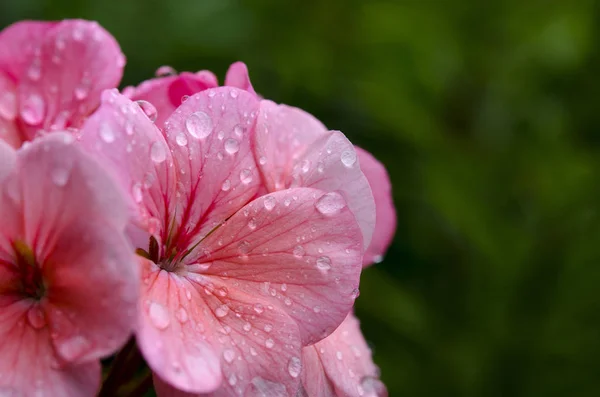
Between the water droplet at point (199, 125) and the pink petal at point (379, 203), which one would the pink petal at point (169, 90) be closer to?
the water droplet at point (199, 125)

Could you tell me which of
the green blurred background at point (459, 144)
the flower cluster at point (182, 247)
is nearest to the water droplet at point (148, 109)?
the flower cluster at point (182, 247)

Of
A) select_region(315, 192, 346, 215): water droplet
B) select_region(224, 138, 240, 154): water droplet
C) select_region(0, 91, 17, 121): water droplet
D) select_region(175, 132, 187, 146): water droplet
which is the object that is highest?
select_region(175, 132, 187, 146): water droplet

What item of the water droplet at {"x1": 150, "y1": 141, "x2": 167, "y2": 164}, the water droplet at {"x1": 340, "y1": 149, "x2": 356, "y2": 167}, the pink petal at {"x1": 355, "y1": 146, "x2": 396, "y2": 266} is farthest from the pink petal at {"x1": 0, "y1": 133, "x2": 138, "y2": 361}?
the pink petal at {"x1": 355, "y1": 146, "x2": 396, "y2": 266}

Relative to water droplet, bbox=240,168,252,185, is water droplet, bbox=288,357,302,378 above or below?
below

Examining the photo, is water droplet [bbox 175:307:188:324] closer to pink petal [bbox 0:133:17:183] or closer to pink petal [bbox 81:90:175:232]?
pink petal [bbox 81:90:175:232]

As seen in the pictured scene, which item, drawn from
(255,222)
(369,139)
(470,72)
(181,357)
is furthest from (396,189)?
(181,357)

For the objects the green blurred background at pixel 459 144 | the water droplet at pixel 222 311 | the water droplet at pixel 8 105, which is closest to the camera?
the water droplet at pixel 222 311
